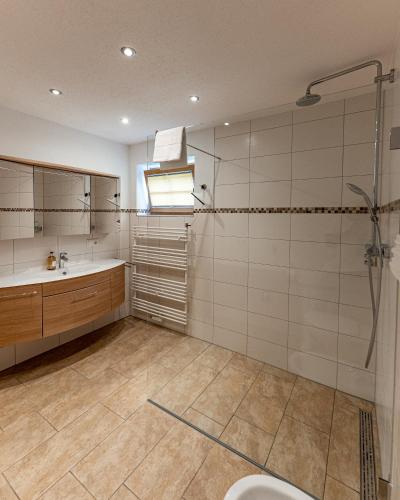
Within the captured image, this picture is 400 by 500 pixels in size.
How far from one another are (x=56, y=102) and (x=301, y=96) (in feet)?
6.37

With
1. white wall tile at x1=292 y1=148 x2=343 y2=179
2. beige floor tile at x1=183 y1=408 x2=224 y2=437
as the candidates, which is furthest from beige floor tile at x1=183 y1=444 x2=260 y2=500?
white wall tile at x1=292 y1=148 x2=343 y2=179

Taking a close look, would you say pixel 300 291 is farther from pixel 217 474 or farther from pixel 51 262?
pixel 51 262

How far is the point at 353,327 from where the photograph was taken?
6.09 feet

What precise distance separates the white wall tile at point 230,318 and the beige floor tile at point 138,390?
2.20ft

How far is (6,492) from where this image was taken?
4.10 feet

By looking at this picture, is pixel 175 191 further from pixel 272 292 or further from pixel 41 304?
pixel 41 304

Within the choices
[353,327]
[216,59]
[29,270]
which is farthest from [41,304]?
[353,327]

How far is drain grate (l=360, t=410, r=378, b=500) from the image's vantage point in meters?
1.27

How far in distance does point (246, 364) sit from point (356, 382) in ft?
2.84

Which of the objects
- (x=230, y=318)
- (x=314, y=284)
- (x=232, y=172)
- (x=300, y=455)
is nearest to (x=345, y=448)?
(x=300, y=455)

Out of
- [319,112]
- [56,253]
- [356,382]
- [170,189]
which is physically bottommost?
[356,382]

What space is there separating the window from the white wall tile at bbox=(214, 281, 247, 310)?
88cm

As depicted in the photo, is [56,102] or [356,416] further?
[56,102]

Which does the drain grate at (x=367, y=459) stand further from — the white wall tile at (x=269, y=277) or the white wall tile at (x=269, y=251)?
the white wall tile at (x=269, y=251)
